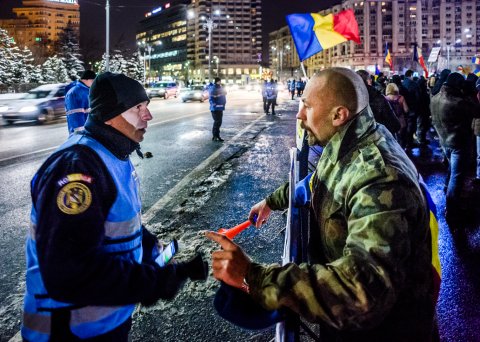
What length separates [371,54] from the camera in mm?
165750

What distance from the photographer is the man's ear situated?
177cm

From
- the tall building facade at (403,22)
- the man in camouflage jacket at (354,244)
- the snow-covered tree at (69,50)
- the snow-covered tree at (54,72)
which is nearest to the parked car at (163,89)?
the snow-covered tree at (54,72)

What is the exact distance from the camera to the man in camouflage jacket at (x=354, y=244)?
136cm

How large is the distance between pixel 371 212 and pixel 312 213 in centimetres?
49

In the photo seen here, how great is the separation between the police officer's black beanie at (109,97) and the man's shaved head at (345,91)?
0.94 metres

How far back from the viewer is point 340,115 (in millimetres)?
1774

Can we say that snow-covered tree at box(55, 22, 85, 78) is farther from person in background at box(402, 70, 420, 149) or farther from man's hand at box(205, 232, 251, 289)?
man's hand at box(205, 232, 251, 289)

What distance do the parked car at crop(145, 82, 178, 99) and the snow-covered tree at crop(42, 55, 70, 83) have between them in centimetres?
2162

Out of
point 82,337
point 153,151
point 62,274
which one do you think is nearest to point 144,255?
point 82,337

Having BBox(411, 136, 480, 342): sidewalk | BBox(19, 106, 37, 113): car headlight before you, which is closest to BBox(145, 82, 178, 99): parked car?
BBox(19, 106, 37, 113): car headlight

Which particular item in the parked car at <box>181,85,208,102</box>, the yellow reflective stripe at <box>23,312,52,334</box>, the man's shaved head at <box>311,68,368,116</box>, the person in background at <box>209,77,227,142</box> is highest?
the parked car at <box>181,85,208,102</box>

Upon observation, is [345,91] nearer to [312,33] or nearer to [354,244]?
[354,244]

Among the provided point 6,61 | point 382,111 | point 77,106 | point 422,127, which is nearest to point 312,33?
point 382,111

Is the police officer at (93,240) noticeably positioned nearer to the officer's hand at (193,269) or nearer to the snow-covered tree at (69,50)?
the officer's hand at (193,269)
